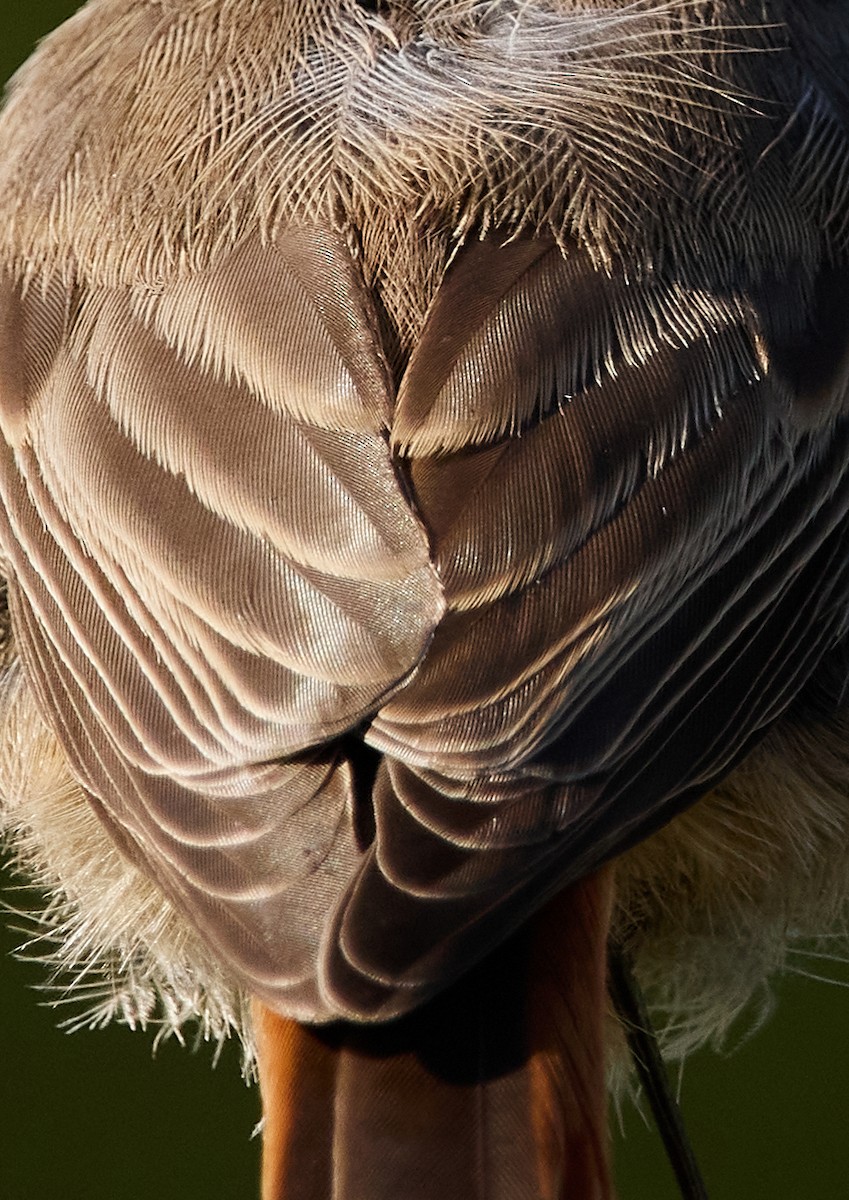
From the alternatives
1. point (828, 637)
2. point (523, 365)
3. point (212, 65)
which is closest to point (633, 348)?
point (523, 365)

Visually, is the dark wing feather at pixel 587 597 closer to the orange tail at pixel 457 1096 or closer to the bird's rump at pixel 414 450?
the bird's rump at pixel 414 450

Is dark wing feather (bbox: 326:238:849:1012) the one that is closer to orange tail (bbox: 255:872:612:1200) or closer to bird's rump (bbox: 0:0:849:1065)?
bird's rump (bbox: 0:0:849:1065)

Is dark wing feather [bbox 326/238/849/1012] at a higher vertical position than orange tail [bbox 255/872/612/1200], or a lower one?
higher

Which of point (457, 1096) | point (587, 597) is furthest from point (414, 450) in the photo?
point (457, 1096)

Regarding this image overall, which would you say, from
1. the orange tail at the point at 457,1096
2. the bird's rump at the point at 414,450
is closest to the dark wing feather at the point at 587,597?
the bird's rump at the point at 414,450

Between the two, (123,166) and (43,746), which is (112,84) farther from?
(43,746)

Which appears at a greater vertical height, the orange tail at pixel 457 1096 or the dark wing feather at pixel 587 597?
the dark wing feather at pixel 587 597

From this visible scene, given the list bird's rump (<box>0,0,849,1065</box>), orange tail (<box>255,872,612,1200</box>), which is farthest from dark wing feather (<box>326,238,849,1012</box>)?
orange tail (<box>255,872,612,1200</box>)

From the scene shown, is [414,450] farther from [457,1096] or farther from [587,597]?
[457,1096]
